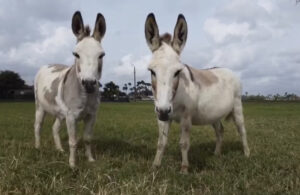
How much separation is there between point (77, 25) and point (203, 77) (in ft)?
8.99

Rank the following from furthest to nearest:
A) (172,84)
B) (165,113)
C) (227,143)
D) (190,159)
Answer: (227,143), (190,159), (172,84), (165,113)

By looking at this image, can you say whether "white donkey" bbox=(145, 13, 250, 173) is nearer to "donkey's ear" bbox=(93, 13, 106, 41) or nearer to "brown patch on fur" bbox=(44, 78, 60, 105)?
"donkey's ear" bbox=(93, 13, 106, 41)

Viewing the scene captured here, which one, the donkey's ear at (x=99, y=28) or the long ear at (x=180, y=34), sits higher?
the donkey's ear at (x=99, y=28)

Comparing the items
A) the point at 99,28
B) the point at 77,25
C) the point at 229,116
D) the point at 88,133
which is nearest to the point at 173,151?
the point at 229,116

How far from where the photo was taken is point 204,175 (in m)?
5.72

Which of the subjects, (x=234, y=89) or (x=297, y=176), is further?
(x=234, y=89)

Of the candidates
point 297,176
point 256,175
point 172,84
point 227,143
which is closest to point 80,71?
A: point 172,84

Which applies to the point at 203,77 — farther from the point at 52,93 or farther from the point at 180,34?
the point at 52,93

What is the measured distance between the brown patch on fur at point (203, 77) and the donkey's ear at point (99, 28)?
1.84 m

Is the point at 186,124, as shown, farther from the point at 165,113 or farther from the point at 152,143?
the point at 152,143

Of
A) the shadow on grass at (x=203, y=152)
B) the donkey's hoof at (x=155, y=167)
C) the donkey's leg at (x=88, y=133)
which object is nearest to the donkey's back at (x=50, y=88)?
the donkey's leg at (x=88, y=133)

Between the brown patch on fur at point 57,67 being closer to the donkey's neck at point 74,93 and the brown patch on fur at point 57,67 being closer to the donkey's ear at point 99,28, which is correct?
the donkey's neck at point 74,93

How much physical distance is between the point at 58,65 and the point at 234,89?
4665 mm

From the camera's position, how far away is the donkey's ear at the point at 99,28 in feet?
22.3
